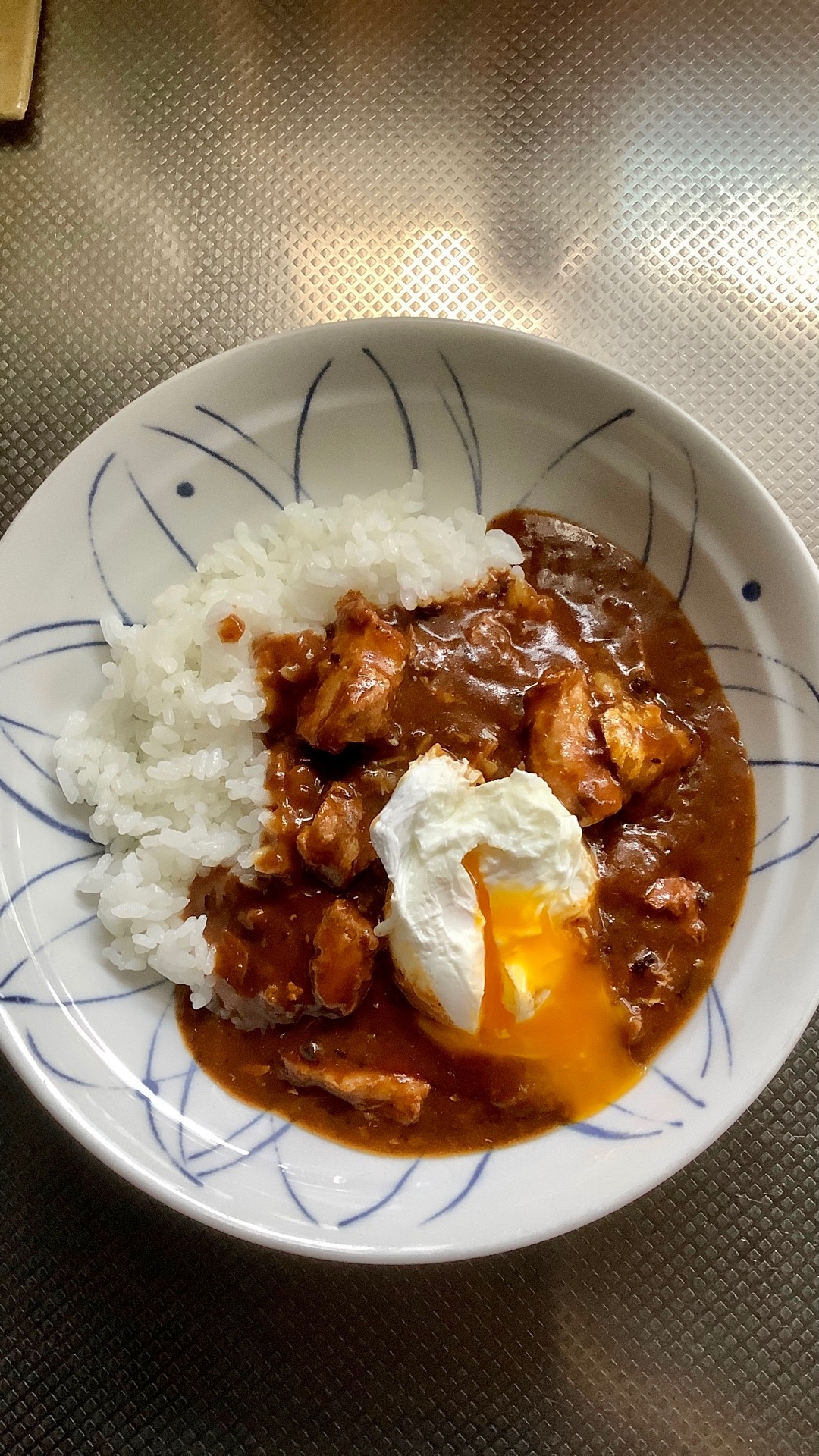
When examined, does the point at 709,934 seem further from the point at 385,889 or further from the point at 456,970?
the point at 385,889

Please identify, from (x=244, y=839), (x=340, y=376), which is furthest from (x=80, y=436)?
(x=244, y=839)

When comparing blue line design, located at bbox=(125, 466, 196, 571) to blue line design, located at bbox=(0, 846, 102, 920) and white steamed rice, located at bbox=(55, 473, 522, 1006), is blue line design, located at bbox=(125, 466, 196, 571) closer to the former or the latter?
white steamed rice, located at bbox=(55, 473, 522, 1006)

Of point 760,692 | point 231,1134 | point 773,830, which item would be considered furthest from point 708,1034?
point 231,1134

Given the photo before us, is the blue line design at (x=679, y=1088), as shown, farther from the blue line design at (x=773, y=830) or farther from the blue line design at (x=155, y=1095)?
the blue line design at (x=155, y=1095)

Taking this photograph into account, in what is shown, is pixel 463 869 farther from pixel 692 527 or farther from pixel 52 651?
pixel 52 651

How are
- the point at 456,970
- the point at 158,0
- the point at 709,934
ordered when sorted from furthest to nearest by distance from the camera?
the point at 158,0, the point at 709,934, the point at 456,970

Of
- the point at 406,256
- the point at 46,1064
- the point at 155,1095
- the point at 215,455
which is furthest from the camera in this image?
the point at 406,256
